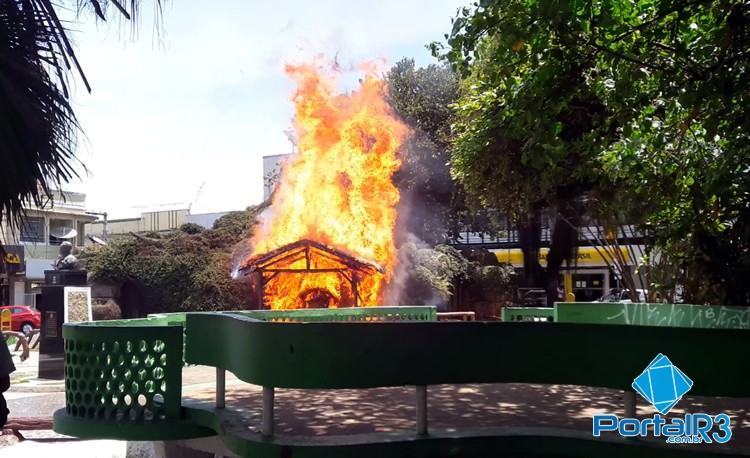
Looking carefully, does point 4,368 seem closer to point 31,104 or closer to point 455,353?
point 31,104

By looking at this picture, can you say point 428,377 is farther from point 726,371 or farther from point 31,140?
point 31,140

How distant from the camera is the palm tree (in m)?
3.04

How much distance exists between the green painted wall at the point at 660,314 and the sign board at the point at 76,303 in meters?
12.7

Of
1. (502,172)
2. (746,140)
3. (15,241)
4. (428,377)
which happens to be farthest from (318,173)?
(15,241)

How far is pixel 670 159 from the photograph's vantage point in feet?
34.7

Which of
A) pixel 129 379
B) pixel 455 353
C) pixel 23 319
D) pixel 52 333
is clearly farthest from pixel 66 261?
pixel 23 319

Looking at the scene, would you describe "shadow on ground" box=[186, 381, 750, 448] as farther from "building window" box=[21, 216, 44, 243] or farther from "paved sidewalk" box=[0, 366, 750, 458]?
"building window" box=[21, 216, 44, 243]

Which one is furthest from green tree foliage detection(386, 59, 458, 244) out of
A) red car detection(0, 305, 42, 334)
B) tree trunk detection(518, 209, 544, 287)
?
red car detection(0, 305, 42, 334)

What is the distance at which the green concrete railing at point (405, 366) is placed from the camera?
16.5 ft

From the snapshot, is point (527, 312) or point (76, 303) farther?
point (76, 303)

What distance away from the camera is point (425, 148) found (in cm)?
2823

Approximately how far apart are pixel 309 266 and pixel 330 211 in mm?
2684

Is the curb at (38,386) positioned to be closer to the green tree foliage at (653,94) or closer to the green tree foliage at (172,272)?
the green tree foliage at (172,272)

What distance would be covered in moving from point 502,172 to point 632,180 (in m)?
4.79
